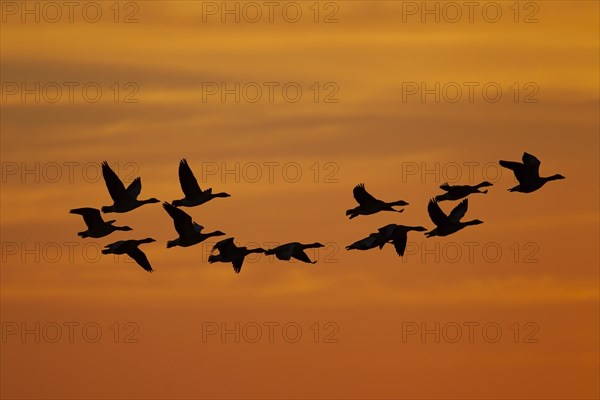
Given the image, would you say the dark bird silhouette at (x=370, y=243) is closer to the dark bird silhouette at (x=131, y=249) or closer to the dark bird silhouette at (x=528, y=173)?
the dark bird silhouette at (x=528, y=173)

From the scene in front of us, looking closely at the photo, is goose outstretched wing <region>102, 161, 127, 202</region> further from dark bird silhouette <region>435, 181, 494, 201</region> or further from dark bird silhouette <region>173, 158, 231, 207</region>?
dark bird silhouette <region>435, 181, 494, 201</region>

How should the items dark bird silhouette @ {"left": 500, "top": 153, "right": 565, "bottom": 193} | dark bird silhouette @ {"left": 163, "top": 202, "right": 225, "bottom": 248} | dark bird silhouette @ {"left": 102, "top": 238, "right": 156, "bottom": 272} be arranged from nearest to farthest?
dark bird silhouette @ {"left": 500, "top": 153, "right": 565, "bottom": 193} < dark bird silhouette @ {"left": 163, "top": 202, "right": 225, "bottom": 248} < dark bird silhouette @ {"left": 102, "top": 238, "right": 156, "bottom": 272}

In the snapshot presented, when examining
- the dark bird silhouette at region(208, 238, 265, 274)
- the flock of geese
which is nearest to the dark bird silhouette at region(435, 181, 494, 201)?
the flock of geese

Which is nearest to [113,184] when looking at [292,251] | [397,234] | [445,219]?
[292,251]

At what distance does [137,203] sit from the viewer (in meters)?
93.9

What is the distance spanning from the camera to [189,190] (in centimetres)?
9250

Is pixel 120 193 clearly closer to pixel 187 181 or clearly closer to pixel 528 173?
pixel 187 181

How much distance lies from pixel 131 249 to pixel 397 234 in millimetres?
13877

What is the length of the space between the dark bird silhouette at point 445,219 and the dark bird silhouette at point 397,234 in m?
1.50

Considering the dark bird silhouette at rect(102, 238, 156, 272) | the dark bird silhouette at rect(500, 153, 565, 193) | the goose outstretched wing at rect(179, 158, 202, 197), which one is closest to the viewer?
the dark bird silhouette at rect(500, 153, 565, 193)

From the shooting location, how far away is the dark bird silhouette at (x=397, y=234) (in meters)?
96.1

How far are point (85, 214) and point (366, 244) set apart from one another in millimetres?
14331

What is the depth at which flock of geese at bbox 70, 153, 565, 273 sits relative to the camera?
92000 mm

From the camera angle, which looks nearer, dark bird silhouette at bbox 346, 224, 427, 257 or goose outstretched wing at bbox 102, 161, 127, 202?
goose outstretched wing at bbox 102, 161, 127, 202
